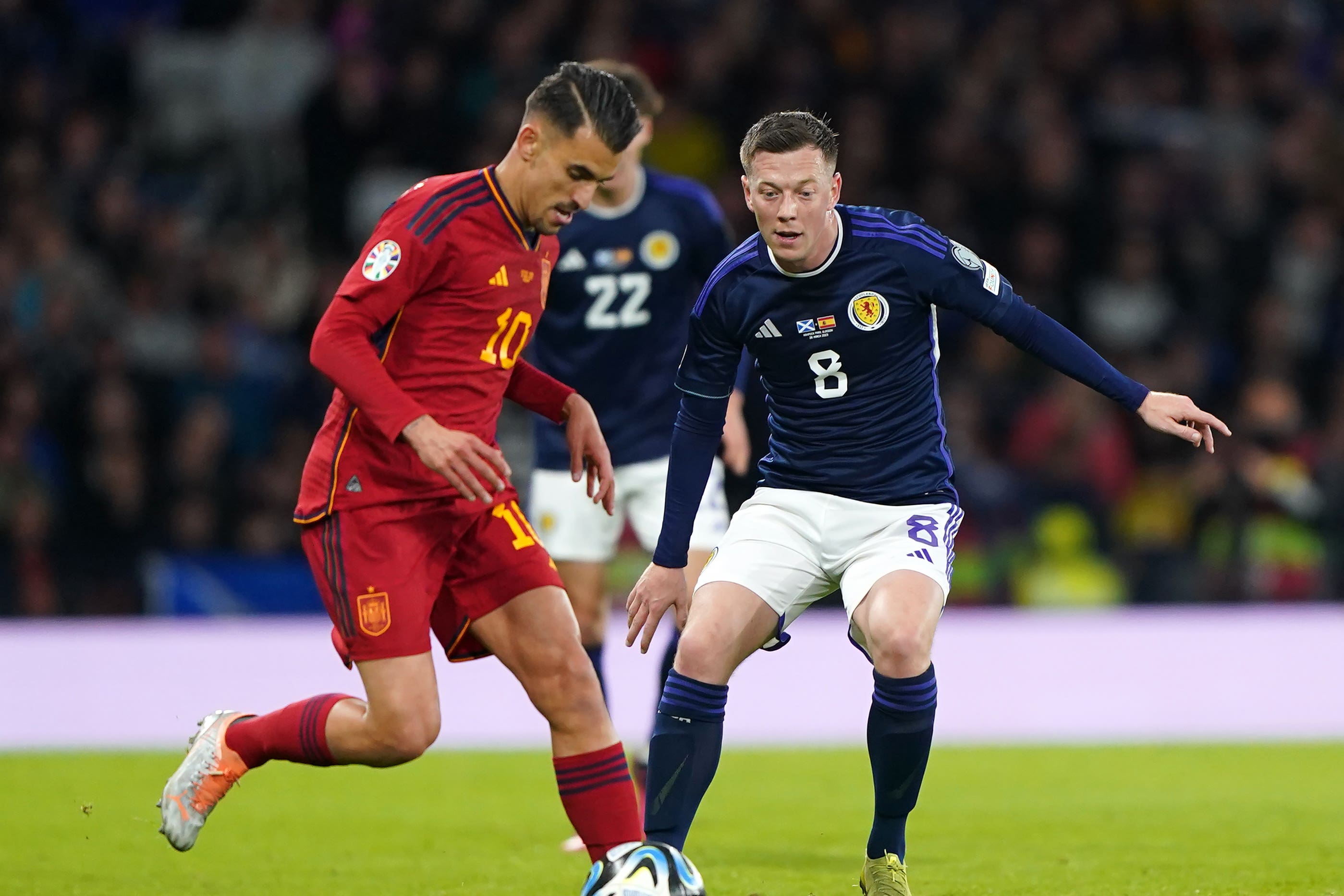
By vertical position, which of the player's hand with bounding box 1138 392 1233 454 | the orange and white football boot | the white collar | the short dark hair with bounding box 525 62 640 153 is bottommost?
the orange and white football boot

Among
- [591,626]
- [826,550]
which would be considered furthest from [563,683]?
[591,626]

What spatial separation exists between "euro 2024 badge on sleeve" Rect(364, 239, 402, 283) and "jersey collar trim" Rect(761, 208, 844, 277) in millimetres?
992

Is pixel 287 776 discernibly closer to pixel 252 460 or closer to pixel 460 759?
pixel 460 759

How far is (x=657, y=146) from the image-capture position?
1206 cm

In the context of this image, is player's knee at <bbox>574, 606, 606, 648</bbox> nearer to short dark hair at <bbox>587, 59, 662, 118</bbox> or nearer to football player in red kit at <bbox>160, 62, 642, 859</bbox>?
football player in red kit at <bbox>160, 62, 642, 859</bbox>

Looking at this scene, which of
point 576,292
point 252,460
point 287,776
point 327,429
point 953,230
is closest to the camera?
point 327,429

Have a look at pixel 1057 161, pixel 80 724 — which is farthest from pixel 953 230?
pixel 80 724

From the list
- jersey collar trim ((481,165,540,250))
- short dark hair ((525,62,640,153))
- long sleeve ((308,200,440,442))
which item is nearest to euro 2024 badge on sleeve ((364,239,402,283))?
long sleeve ((308,200,440,442))

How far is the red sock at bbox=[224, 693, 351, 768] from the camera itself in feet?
14.1

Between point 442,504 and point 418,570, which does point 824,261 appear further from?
point 418,570

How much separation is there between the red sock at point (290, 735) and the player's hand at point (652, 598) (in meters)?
0.77

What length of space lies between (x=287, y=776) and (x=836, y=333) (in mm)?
4007

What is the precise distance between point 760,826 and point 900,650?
2.04 meters

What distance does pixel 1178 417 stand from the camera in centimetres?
419
